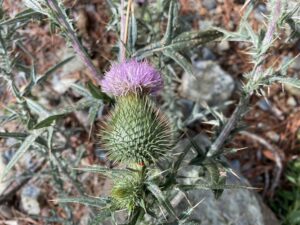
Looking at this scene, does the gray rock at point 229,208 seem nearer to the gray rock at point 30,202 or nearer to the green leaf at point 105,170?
the green leaf at point 105,170

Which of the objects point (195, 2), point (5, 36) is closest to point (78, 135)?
point (5, 36)

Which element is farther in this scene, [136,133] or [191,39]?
[191,39]

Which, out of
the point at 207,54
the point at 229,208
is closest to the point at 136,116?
the point at 229,208

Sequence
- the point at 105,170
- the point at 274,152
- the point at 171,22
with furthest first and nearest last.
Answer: the point at 274,152 < the point at 171,22 < the point at 105,170

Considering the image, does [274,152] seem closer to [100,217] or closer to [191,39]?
[191,39]

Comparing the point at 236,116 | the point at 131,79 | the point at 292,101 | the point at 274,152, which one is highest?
the point at 131,79

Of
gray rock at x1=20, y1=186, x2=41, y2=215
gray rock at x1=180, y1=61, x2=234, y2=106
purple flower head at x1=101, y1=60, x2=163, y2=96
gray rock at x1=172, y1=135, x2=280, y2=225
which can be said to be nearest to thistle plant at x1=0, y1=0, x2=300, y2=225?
purple flower head at x1=101, y1=60, x2=163, y2=96

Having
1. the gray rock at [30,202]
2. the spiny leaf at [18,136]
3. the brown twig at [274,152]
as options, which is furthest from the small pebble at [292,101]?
the spiny leaf at [18,136]
